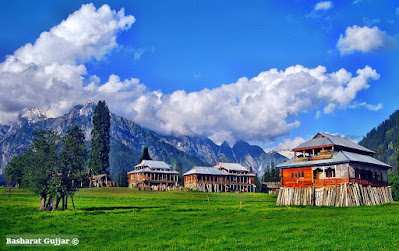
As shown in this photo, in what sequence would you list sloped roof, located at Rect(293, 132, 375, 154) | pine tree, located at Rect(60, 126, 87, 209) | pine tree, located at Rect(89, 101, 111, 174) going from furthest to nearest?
1. pine tree, located at Rect(89, 101, 111, 174)
2. sloped roof, located at Rect(293, 132, 375, 154)
3. pine tree, located at Rect(60, 126, 87, 209)

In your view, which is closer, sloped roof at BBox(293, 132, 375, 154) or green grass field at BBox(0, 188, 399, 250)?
Answer: green grass field at BBox(0, 188, 399, 250)

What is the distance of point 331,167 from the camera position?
63.9 m

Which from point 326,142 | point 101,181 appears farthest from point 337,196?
point 101,181

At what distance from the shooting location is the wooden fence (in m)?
58.4

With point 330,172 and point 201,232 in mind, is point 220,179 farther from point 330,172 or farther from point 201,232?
point 201,232

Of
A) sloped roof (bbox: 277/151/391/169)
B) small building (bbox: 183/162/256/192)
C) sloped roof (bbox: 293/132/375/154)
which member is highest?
sloped roof (bbox: 293/132/375/154)

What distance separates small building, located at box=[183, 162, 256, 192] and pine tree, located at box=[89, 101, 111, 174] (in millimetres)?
29944

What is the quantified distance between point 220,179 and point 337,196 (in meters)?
74.9

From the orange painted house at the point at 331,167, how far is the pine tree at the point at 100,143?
80553 millimetres

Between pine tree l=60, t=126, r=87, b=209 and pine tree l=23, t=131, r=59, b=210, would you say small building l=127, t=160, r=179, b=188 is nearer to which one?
pine tree l=60, t=126, r=87, b=209

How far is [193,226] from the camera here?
111 feet

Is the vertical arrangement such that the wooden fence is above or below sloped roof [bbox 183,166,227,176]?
below

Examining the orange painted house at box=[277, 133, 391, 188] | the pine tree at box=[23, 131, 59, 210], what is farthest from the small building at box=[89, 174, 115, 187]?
the pine tree at box=[23, 131, 59, 210]

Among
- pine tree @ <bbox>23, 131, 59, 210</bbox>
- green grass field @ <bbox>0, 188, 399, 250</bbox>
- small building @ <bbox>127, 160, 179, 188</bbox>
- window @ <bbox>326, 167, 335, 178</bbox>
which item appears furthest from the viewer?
small building @ <bbox>127, 160, 179, 188</bbox>
